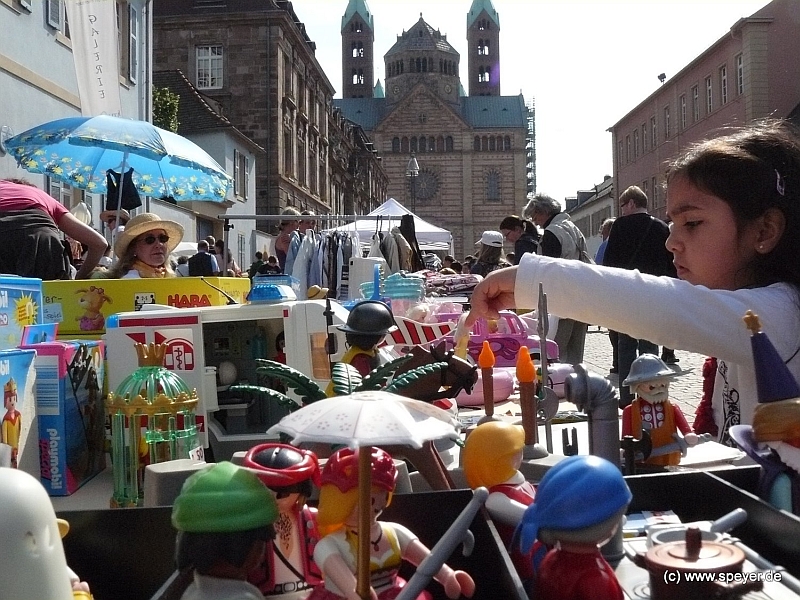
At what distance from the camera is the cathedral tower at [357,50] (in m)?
95.2

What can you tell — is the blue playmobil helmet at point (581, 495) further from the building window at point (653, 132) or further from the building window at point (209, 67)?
the building window at point (653, 132)

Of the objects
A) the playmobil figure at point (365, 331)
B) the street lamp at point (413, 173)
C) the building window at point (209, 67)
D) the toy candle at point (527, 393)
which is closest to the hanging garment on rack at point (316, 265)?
the playmobil figure at point (365, 331)

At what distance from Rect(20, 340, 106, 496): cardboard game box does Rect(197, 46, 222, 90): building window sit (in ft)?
95.6

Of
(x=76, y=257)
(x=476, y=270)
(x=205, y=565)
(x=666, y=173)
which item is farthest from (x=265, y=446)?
(x=476, y=270)

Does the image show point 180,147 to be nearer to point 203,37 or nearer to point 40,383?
point 40,383

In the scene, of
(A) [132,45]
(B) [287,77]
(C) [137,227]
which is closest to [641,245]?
(C) [137,227]

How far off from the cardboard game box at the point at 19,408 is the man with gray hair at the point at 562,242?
429 cm

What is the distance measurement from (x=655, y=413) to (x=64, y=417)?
1583 millimetres

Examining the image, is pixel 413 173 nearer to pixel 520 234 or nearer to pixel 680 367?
pixel 520 234

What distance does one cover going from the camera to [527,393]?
53.4 inches

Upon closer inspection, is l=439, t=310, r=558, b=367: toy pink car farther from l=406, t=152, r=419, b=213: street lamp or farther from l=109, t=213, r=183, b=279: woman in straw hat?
l=406, t=152, r=419, b=213: street lamp

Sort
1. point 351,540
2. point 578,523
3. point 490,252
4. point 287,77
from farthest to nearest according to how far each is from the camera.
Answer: point 287,77, point 490,252, point 351,540, point 578,523

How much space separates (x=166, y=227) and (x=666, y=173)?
9.82 ft

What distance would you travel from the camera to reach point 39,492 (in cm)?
70
